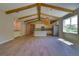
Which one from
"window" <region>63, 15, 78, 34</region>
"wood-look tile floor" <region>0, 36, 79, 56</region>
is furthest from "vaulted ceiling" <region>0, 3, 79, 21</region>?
"wood-look tile floor" <region>0, 36, 79, 56</region>

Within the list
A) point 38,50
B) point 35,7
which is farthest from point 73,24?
point 38,50

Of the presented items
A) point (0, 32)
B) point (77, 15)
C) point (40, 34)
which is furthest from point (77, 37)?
point (40, 34)

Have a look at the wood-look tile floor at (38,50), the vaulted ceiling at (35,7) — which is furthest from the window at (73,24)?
the wood-look tile floor at (38,50)

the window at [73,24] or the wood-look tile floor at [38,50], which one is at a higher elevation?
the window at [73,24]

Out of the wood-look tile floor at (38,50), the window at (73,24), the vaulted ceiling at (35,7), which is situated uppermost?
the vaulted ceiling at (35,7)

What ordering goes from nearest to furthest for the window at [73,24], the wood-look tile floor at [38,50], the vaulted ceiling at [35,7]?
the wood-look tile floor at [38,50]
the vaulted ceiling at [35,7]
the window at [73,24]

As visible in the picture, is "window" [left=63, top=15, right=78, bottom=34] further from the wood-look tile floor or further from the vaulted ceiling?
the wood-look tile floor

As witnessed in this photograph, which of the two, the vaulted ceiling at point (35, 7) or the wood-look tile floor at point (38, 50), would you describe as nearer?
the wood-look tile floor at point (38, 50)

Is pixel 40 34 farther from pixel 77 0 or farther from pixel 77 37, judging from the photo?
pixel 77 0

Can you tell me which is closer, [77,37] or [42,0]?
[42,0]

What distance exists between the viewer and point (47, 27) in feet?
71.6

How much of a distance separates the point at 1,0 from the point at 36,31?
14.9 m

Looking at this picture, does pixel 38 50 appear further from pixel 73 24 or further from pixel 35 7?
pixel 35 7

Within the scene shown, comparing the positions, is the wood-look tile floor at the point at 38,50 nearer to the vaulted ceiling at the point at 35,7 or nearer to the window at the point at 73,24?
the window at the point at 73,24
